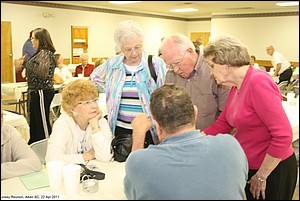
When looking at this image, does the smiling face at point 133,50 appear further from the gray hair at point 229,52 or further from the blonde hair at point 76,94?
the gray hair at point 229,52

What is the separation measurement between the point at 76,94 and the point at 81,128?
7.5 inches

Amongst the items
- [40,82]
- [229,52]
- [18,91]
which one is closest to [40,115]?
[40,82]

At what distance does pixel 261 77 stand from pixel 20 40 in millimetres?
6280

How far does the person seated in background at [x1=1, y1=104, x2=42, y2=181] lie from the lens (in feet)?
4.81

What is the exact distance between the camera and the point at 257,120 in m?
1.41

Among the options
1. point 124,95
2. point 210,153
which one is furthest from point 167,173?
point 124,95

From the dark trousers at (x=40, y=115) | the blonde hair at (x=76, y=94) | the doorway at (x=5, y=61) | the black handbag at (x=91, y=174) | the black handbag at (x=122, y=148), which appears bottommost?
the dark trousers at (x=40, y=115)

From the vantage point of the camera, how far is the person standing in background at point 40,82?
10.4ft

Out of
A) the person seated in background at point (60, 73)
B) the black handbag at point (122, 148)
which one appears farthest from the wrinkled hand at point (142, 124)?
the person seated in background at point (60, 73)

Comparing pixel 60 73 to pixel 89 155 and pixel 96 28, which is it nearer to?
pixel 96 28

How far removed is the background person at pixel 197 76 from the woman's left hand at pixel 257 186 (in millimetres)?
452

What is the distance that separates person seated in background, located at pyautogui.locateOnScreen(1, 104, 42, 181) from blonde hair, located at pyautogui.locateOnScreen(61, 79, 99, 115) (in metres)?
0.32

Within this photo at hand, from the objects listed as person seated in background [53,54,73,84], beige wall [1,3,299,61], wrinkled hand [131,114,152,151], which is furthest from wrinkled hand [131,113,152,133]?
person seated in background [53,54,73,84]

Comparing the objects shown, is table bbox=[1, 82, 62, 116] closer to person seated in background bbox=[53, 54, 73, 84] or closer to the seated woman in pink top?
person seated in background bbox=[53, 54, 73, 84]
